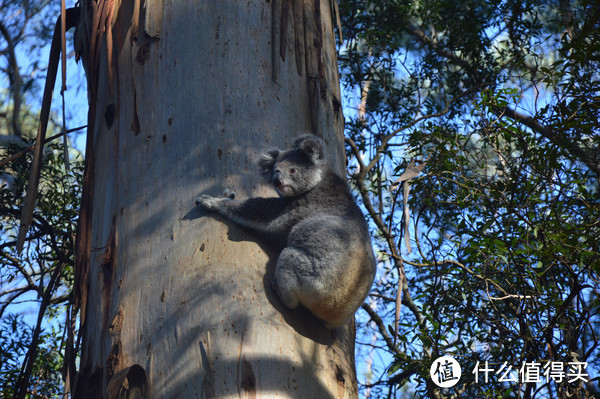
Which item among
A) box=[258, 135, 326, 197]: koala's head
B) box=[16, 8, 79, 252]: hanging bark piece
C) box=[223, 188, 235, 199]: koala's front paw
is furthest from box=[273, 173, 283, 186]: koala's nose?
box=[16, 8, 79, 252]: hanging bark piece

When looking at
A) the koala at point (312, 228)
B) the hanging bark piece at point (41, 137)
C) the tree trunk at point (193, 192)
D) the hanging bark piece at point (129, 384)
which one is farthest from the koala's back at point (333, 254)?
the hanging bark piece at point (41, 137)

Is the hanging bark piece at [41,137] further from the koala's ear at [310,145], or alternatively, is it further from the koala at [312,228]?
the koala's ear at [310,145]

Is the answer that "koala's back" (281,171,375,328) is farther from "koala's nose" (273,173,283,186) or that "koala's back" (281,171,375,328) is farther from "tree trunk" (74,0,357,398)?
"koala's nose" (273,173,283,186)

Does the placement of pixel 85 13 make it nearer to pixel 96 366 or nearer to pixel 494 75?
pixel 96 366

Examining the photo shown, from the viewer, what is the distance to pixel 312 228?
3018 millimetres

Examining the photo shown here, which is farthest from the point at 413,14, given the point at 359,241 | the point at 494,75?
the point at 359,241

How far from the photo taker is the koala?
2.72m

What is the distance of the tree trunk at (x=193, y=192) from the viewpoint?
2367mm

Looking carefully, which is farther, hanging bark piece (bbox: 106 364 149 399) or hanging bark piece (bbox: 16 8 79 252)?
hanging bark piece (bbox: 16 8 79 252)

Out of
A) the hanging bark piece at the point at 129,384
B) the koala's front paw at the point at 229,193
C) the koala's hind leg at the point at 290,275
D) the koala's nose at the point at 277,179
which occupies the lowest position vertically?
the hanging bark piece at the point at 129,384

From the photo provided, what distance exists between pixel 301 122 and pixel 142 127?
0.80m

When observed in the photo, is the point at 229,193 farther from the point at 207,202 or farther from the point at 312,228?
the point at 312,228

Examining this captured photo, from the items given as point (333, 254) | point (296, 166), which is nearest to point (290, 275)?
point (333, 254)

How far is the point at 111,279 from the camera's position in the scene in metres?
2.68
